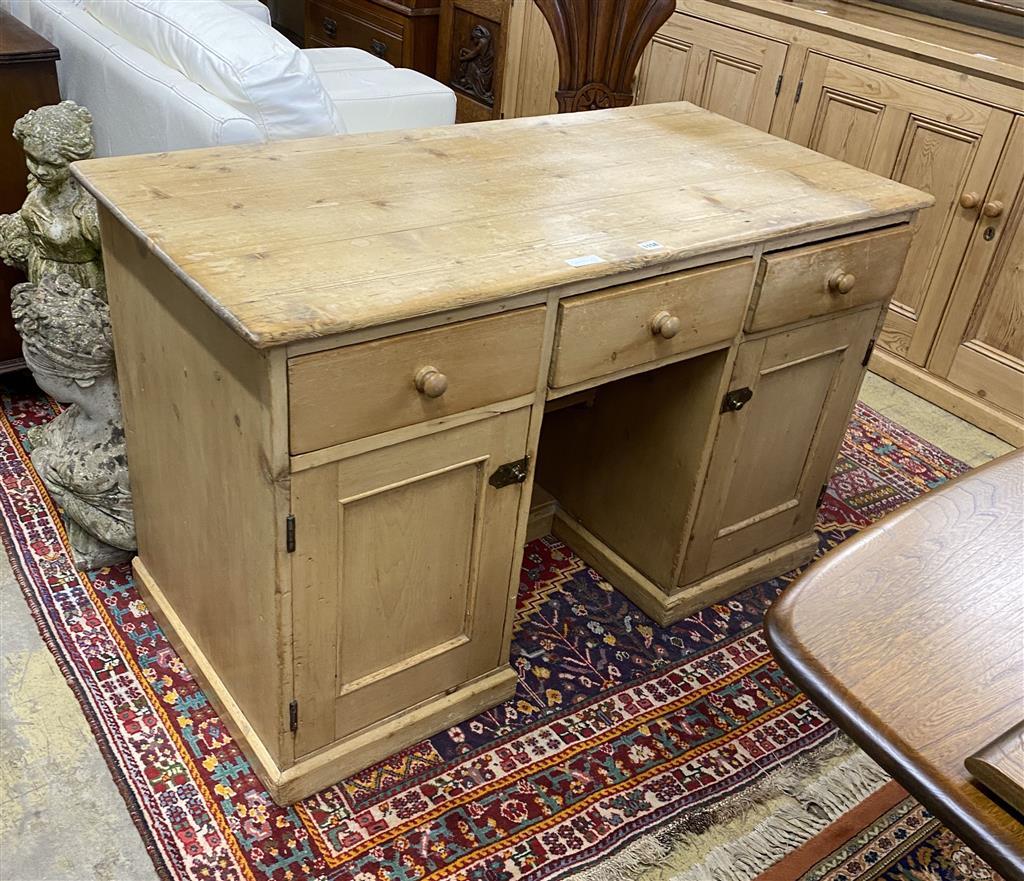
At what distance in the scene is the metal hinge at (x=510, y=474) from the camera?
1452 millimetres

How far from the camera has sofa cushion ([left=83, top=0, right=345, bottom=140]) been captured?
1918 millimetres

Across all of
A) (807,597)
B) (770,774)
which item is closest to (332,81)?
(770,774)

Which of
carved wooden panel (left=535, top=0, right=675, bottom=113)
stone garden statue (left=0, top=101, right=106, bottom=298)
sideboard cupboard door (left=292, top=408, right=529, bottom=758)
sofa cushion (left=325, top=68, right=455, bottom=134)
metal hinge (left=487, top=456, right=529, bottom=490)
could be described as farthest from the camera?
sofa cushion (left=325, top=68, right=455, bottom=134)

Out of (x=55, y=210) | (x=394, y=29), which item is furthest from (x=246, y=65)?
(x=394, y=29)

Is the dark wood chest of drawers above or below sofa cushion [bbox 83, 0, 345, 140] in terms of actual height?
below

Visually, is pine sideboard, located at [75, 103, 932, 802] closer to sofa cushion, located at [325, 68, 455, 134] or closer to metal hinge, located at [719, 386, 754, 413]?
metal hinge, located at [719, 386, 754, 413]

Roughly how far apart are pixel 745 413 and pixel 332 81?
5.96 ft

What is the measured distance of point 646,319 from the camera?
147cm

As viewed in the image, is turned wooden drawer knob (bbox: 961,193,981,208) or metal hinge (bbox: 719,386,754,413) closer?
metal hinge (bbox: 719,386,754,413)

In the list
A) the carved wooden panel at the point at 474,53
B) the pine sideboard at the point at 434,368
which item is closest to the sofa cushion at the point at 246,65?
the pine sideboard at the point at 434,368

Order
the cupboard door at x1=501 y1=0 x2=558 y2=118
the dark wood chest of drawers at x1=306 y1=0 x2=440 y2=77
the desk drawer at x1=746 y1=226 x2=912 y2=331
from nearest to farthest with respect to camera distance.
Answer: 1. the desk drawer at x1=746 y1=226 x2=912 y2=331
2. the cupboard door at x1=501 y1=0 x2=558 y2=118
3. the dark wood chest of drawers at x1=306 y1=0 x2=440 y2=77

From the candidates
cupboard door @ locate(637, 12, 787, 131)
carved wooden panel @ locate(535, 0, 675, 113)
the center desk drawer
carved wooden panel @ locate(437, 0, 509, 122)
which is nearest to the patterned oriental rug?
the center desk drawer

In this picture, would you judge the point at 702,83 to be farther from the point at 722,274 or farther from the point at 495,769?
the point at 495,769

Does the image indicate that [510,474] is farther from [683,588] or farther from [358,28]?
[358,28]
